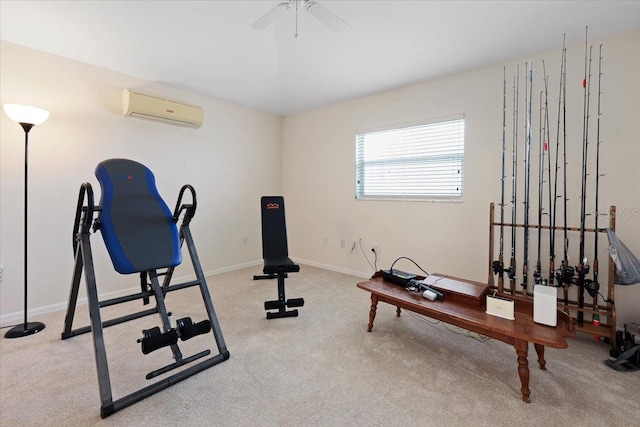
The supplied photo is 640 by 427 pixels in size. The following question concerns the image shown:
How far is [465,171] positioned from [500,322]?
1775 millimetres

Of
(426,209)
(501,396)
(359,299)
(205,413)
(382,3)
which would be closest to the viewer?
(205,413)

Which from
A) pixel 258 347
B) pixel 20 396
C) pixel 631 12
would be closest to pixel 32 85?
pixel 20 396

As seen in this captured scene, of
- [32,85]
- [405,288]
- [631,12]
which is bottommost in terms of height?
[405,288]

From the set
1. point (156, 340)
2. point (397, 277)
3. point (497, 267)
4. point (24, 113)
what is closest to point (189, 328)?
point (156, 340)

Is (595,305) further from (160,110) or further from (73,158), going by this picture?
(73,158)

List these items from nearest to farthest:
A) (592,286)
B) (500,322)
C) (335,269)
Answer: (500,322), (592,286), (335,269)

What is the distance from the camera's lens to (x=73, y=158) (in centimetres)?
284

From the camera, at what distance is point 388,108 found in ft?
11.8

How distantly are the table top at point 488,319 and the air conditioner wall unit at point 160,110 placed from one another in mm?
2857

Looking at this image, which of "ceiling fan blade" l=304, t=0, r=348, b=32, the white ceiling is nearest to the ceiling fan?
"ceiling fan blade" l=304, t=0, r=348, b=32

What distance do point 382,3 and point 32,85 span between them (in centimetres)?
305

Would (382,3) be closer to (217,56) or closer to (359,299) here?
(217,56)

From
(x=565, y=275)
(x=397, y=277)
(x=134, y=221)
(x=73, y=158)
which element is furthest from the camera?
(x=73, y=158)

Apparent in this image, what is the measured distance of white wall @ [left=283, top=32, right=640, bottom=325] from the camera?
7.57 feet
